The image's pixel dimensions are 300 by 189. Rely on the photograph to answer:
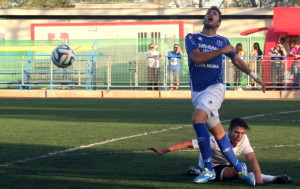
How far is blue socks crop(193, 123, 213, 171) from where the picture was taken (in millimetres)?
8453

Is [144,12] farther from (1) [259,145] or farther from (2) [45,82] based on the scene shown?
(1) [259,145]

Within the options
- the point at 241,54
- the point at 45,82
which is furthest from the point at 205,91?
the point at 45,82

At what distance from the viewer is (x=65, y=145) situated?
39.7 feet

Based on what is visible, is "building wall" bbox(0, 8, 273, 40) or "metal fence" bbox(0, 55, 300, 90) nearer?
"metal fence" bbox(0, 55, 300, 90)

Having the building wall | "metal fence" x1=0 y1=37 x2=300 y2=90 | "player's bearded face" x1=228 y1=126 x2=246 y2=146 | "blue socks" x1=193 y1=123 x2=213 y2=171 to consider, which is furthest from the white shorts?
the building wall

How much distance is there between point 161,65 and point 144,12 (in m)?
→ 9.67

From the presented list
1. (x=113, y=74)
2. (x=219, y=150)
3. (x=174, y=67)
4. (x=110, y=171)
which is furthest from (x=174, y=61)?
(x=219, y=150)

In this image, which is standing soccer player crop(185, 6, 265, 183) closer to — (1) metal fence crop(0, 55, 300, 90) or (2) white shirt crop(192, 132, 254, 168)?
(2) white shirt crop(192, 132, 254, 168)

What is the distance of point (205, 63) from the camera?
8.57m

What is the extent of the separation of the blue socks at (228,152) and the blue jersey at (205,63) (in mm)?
629

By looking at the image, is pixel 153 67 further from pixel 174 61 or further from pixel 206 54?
pixel 206 54

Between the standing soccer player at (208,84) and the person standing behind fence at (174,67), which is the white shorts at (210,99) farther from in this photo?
the person standing behind fence at (174,67)

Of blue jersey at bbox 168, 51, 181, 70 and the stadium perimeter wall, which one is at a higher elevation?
blue jersey at bbox 168, 51, 181, 70

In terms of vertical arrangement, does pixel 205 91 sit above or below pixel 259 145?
above
